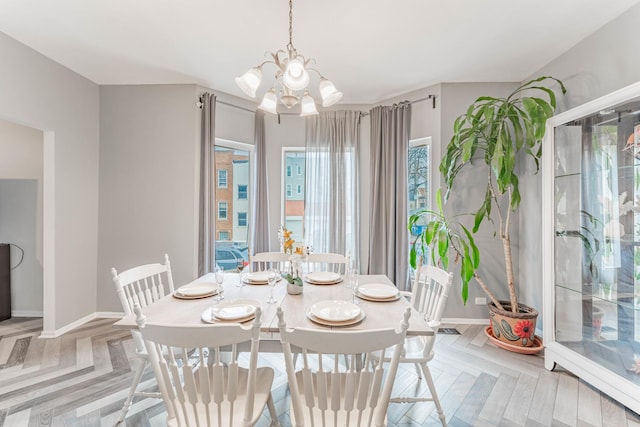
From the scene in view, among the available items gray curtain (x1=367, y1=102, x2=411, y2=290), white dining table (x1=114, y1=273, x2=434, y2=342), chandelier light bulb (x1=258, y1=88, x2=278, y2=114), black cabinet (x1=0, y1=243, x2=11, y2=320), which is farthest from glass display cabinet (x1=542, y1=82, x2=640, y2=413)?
black cabinet (x1=0, y1=243, x2=11, y2=320)

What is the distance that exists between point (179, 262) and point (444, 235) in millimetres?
2854

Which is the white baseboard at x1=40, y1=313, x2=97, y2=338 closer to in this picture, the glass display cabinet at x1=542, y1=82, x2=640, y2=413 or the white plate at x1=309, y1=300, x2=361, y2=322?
the white plate at x1=309, y1=300, x2=361, y2=322

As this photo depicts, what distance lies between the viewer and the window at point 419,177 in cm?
339

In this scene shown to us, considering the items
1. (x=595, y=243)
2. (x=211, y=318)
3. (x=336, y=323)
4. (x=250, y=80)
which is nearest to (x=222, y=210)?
(x=250, y=80)

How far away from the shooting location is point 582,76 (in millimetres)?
2393

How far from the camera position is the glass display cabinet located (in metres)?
1.90

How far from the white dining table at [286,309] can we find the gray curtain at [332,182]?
1.49 m

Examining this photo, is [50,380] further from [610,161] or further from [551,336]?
[610,161]

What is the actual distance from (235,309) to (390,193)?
240cm

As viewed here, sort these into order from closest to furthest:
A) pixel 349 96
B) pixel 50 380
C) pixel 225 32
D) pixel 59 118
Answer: pixel 50 380 → pixel 225 32 → pixel 59 118 → pixel 349 96

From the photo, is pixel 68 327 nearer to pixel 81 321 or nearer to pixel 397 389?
pixel 81 321

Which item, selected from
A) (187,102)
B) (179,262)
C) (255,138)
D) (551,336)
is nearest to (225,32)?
(187,102)

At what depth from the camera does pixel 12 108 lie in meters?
2.46

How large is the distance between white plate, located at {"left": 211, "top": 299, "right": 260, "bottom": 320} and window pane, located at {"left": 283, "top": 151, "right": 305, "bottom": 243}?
2.16 meters
